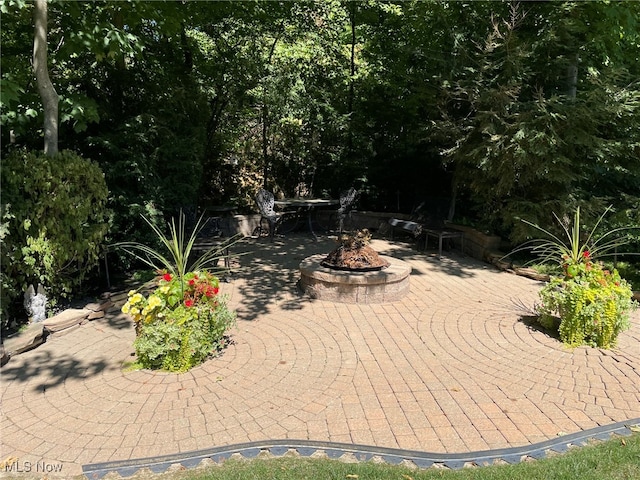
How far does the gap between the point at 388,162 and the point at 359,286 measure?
19.4ft

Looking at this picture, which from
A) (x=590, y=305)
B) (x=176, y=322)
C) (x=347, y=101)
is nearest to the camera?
(x=176, y=322)

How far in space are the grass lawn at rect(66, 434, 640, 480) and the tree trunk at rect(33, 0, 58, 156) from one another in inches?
145

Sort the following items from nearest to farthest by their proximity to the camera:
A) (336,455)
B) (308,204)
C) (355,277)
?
(336,455)
(355,277)
(308,204)

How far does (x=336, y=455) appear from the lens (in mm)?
2527

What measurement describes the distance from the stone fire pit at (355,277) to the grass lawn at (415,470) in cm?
289

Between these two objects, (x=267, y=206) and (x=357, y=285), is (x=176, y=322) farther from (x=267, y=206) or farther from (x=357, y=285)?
(x=267, y=206)

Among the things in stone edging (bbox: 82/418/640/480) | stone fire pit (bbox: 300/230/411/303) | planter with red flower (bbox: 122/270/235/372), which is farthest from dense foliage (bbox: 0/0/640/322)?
stone edging (bbox: 82/418/640/480)

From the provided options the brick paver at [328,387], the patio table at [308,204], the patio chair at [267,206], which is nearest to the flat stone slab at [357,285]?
the brick paver at [328,387]

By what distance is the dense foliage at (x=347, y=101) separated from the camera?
575 cm

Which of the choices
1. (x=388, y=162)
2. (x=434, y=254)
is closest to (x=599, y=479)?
(x=434, y=254)

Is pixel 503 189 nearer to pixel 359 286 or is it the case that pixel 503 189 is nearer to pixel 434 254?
pixel 434 254

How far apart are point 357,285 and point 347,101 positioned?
22.7 feet

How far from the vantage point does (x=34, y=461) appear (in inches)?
98.0

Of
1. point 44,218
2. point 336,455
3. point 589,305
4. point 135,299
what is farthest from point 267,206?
point 336,455
